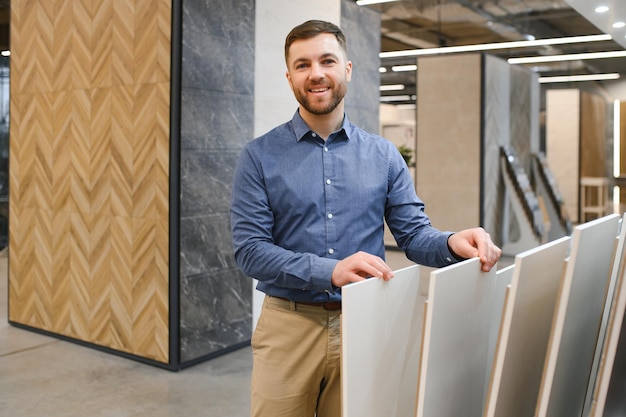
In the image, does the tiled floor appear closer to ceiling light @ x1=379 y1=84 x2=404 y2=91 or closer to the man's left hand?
the man's left hand

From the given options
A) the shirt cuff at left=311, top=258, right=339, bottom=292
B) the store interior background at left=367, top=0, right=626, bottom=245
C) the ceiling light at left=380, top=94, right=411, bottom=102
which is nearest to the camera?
the shirt cuff at left=311, top=258, right=339, bottom=292

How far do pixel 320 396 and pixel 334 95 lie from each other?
0.84 m

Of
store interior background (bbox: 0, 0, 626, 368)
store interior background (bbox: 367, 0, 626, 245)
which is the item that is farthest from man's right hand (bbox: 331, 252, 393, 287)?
store interior background (bbox: 367, 0, 626, 245)

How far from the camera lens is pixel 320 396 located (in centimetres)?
197

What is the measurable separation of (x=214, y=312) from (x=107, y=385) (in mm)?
844

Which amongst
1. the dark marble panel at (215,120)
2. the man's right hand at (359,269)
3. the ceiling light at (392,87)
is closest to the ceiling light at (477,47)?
the ceiling light at (392,87)

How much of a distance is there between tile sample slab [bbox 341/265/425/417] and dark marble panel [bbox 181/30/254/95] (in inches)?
128

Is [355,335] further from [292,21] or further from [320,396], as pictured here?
[292,21]

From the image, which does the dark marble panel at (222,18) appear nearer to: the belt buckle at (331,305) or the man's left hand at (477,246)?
the belt buckle at (331,305)

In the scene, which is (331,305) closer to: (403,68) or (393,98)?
(403,68)

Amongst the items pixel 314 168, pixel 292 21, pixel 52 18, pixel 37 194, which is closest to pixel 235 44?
pixel 292 21

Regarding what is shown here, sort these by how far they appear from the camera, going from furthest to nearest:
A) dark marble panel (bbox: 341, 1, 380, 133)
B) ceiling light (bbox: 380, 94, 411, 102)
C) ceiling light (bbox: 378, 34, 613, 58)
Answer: ceiling light (bbox: 380, 94, 411, 102) → ceiling light (bbox: 378, 34, 613, 58) → dark marble panel (bbox: 341, 1, 380, 133)

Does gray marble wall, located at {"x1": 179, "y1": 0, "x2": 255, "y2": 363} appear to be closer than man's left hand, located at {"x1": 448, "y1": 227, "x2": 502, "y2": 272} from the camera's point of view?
No

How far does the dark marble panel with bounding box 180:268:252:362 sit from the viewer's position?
14.6 feet
